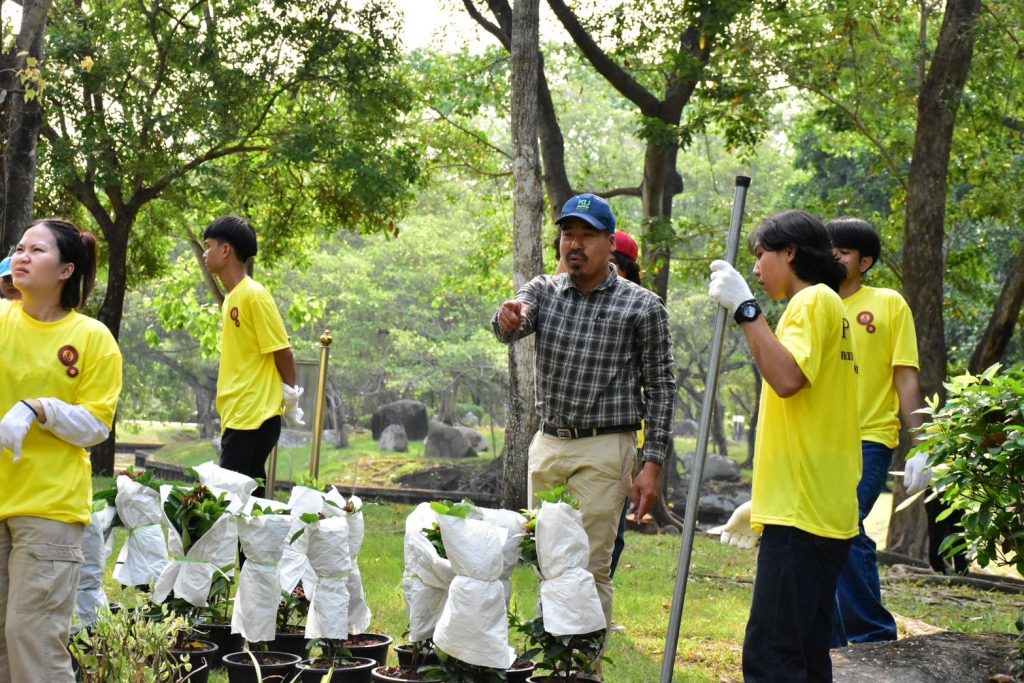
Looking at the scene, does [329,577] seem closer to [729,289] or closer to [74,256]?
[74,256]

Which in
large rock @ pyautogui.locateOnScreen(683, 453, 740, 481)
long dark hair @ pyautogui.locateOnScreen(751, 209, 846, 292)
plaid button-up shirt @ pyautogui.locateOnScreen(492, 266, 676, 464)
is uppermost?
long dark hair @ pyautogui.locateOnScreen(751, 209, 846, 292)

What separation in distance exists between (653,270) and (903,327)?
28.7 feet

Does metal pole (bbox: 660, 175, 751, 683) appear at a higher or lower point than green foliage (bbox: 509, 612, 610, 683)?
higher

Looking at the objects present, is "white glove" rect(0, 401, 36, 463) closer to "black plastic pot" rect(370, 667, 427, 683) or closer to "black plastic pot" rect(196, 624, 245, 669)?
"black plastic pot" rect(370, 667, 427, 683)

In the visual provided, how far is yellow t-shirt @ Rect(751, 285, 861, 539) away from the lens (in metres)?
3.61

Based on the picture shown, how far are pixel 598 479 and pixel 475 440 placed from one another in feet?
81.5

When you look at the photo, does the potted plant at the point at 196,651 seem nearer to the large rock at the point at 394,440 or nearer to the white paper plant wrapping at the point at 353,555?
the white paper plant wrapping at the point at 353,555

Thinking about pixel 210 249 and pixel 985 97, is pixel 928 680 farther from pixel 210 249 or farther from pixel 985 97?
pixel 985 97

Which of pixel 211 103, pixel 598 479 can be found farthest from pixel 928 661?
pixel 211 103

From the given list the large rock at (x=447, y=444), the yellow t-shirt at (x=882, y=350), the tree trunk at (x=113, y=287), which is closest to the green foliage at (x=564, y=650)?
the yellow t-shirt at (x=882, y=350)

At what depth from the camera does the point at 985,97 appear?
1461 centimetres

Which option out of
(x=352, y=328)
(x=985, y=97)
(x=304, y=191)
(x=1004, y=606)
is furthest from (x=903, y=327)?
(x=352, y=328)

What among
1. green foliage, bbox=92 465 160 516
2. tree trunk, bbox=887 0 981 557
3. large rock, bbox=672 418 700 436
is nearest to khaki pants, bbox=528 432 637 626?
green foliage, bbox=92 465 160 516

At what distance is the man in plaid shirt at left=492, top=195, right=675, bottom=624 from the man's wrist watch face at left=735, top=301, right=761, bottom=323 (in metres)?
1.08
